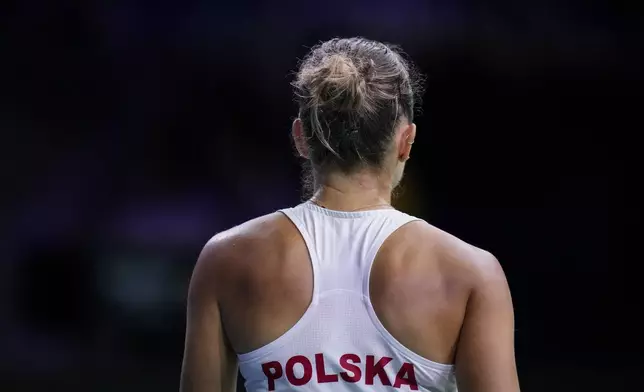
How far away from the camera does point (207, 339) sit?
1061 mm

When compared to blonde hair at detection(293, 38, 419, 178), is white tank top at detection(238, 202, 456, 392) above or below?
below

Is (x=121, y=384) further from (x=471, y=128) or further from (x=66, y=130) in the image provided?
(x=471, y=128)

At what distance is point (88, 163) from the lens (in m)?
4.04

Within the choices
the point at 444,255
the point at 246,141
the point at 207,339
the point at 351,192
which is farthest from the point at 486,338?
the point at 246,141

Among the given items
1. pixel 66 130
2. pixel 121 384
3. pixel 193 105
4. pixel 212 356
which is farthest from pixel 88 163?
pixel 212 356

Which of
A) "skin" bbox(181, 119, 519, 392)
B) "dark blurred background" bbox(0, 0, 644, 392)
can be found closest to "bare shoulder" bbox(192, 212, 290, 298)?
"skin" bbox(181, 119, 519, 392)

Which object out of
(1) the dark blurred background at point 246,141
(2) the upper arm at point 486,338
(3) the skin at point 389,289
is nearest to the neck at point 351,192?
(3) the skin at point 389,289

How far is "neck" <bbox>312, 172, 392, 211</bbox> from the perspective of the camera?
A: 1.04 m

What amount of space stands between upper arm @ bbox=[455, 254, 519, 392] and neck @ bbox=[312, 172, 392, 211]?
0.49 ft

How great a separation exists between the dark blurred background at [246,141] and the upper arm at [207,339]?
2.90 m

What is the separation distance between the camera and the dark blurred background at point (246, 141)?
3963 millimetres

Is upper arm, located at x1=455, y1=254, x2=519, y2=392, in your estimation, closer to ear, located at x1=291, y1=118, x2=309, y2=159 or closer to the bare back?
the bare back

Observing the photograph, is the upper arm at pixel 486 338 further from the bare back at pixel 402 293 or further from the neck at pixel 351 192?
the neck at pixel 351 192

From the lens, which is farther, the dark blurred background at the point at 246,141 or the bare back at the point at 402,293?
the dark blurred background at the point at 246,141
